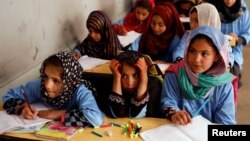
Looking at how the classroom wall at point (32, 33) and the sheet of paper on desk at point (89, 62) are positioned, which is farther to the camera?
the sheet of paper on desk at point (89, 62)

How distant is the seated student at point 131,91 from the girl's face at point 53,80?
28 centimetres

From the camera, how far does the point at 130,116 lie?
1765 millimetres

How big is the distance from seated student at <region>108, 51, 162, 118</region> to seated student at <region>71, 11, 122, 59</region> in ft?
3.75

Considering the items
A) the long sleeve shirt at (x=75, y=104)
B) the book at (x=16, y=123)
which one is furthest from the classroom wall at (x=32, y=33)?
the book at (x=16, y=123)

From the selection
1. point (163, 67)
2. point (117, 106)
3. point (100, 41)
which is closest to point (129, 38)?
point (100, 41)

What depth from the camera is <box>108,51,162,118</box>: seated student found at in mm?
1765

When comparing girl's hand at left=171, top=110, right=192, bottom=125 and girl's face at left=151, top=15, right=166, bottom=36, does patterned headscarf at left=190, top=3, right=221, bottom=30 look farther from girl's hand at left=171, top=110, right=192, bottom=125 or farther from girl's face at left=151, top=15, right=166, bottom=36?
girl's hand at left=171, top=110, right=192, bottom=125

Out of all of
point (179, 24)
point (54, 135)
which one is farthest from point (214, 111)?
point (179, 24)

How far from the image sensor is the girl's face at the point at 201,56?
5.76ft

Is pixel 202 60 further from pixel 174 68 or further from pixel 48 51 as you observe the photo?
pixel 48 51

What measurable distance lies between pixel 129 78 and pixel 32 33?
1022mm

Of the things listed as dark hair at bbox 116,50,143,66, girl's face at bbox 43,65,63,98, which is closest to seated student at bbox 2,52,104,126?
girl's face at bbox 43,65,63,98

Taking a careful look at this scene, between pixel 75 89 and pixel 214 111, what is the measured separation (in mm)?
757

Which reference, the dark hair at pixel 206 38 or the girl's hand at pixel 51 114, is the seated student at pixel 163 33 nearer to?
the dark hair at pixel 206 38
